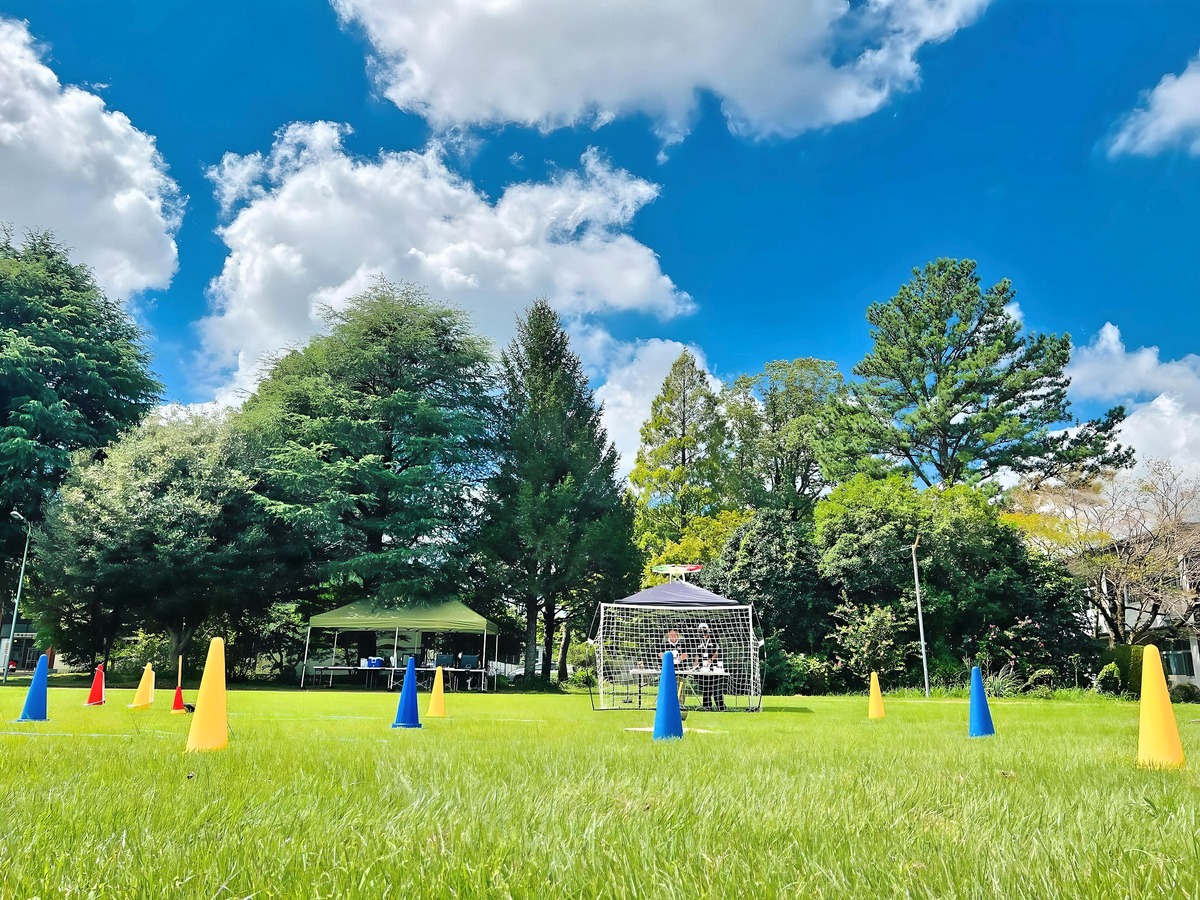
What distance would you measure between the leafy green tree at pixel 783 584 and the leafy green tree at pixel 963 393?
942 cm

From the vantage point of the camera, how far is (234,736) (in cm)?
531

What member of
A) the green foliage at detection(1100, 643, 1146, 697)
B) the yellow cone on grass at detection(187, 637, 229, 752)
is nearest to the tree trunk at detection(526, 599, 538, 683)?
the green foliage at detection(1100, 643, 1146, 697)

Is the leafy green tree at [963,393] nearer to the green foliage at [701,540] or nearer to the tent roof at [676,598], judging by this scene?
the green foliage at [701,540]

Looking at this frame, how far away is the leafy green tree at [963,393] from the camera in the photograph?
31.1 meters

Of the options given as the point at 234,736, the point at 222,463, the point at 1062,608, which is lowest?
the point at 234,736

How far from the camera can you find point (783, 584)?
78.3ft

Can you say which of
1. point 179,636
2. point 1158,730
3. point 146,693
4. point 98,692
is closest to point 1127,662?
point 1158,730

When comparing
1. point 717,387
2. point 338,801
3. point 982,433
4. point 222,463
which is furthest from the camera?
point 717,387

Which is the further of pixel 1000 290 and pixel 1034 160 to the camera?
pixel 1000 290

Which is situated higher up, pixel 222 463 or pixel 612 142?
pixel 612 142

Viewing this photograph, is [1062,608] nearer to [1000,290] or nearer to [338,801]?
[1000,290]

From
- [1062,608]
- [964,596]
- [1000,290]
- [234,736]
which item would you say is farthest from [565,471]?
[234,736]

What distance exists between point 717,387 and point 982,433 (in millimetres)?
11498

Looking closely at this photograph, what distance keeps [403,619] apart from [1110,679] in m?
22.4
